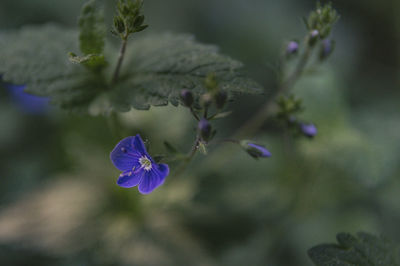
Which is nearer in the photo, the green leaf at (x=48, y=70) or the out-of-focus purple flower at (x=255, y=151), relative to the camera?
the out-of-focus purple flower at (x=255, y=151)

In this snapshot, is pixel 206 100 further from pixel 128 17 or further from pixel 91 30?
pixel 91 30

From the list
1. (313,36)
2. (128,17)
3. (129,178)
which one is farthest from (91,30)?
(313,36)

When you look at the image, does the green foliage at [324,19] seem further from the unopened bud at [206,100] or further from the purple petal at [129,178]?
the purple petal at [129,178]

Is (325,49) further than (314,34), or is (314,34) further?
(325,49)

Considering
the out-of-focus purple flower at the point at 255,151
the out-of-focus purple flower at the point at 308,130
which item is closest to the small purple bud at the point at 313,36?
the out-of-focus purple flower at the point at 308,130

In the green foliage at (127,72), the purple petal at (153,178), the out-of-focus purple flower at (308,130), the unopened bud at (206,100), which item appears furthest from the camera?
the out-of-focus purple flower at (308,130)
